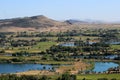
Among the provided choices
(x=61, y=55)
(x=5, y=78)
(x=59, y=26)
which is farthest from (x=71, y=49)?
(x=59, y=26)

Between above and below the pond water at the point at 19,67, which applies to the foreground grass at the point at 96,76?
above

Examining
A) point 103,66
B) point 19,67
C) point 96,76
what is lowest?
point 103,66

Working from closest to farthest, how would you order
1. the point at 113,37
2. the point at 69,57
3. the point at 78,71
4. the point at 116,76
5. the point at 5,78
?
the point at 5,78, the point at 116,76, the point at 78,71, the point at 69,57, the point at 113,37

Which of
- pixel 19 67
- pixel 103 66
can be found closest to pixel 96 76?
pixel 103 66

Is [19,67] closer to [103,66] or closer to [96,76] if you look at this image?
[103,66]

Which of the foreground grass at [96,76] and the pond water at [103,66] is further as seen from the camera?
the pond water at [103,66]

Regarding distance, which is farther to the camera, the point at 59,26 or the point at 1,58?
the point at 59,26

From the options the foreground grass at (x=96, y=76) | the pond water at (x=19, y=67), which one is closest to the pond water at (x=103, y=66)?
the foreground grass at (x=96, y=76)

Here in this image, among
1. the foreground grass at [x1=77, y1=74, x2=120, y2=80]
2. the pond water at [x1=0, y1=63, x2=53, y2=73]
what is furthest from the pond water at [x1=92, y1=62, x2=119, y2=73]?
the pond water at [x1=0, y1=63, x2=53, y2=73]

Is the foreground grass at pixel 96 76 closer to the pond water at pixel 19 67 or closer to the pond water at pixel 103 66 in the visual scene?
the pond water at pixel 103 66

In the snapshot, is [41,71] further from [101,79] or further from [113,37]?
[113,37]

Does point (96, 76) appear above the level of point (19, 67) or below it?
above
